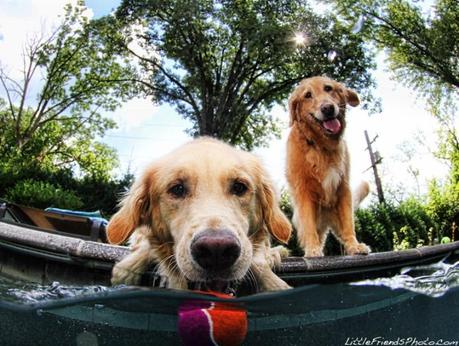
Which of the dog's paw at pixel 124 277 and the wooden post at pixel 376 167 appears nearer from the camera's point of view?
the dog's paw at pixel 124 277

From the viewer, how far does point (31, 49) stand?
1991 mm

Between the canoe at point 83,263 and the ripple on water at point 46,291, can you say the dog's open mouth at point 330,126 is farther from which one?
the ripple on water at point 46,291

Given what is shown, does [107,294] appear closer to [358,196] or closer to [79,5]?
[358,196]

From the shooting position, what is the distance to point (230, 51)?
10.9ft

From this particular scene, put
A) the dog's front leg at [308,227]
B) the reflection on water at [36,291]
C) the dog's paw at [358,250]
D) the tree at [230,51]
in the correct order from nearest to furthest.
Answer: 1. the reflection on water at [36,291]
2. the dog's paw at [358,250]
3. the dog's front leg at [308,227]
4. the tree at [230,51]

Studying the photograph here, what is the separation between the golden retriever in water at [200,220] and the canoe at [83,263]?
0.14 feet

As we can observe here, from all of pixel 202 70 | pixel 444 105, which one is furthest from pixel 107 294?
pixel 202 70

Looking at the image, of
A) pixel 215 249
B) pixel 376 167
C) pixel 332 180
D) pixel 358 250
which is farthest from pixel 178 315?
pixel 376 167

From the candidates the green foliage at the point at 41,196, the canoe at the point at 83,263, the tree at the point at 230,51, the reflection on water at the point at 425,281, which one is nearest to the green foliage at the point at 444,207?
the reflection on water at the point at 425,281

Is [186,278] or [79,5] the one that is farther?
[79,5]

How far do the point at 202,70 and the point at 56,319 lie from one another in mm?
2784

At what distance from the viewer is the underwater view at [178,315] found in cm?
50

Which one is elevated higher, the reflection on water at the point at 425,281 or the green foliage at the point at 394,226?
the green foliage at the point at 394,226

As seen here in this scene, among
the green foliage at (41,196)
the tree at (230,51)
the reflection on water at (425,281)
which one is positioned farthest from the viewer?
the tree at (230,51)
